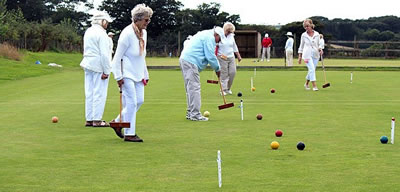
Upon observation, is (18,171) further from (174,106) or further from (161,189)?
(174,106)

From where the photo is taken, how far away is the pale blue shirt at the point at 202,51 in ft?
42.7

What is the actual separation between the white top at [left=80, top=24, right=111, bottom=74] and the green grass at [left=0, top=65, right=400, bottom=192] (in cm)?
104

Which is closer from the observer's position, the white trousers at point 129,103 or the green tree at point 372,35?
the white trousers at point 129,103

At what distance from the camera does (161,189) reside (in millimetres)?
6934

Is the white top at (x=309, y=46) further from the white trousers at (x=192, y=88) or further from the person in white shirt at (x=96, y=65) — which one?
the person in white shirt at (x=96, y=65)

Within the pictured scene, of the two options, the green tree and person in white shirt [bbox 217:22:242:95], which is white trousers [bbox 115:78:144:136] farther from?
the green tree

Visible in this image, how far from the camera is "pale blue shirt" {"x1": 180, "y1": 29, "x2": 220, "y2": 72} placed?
13.0 m

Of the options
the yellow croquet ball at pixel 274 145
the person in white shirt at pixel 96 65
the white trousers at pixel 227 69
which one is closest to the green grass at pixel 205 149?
the yellow croquet ball at pixel 274 145

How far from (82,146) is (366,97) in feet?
34.3

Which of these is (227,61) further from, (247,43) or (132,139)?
(247,43)

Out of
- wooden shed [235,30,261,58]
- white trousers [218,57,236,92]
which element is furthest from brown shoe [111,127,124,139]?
wooden shed [235,30,261,58]

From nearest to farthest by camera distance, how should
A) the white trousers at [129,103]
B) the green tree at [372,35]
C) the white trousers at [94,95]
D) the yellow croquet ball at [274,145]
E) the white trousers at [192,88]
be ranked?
the yellow croquet ball at [274,145]
the white trousers at [129,103]
the white trousers at [94,95]
the white trousers at [192,88]
the green tree at [372,35]

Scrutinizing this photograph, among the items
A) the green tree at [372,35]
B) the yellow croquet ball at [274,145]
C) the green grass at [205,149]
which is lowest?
Result: the green grass at [205,149]

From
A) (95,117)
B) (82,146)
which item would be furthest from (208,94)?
(82,146)
